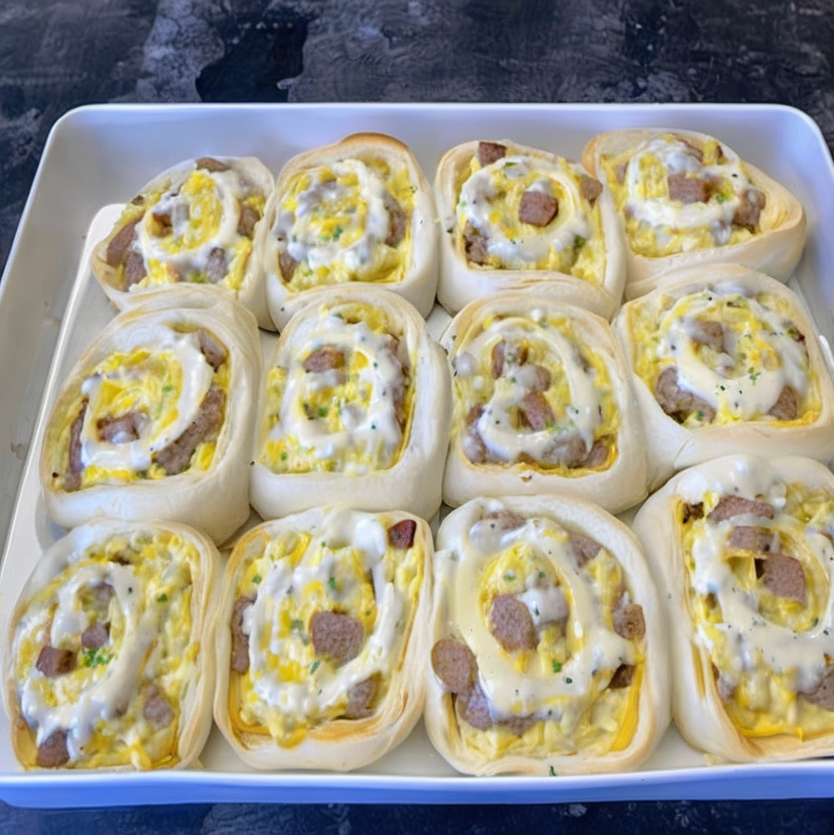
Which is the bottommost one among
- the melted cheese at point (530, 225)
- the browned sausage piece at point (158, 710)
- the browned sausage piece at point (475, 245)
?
the browned sausage piece at point (158, 710)

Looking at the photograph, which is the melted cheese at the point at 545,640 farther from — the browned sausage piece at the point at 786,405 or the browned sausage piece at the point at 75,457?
the browned sausage piece at the point at 75,457

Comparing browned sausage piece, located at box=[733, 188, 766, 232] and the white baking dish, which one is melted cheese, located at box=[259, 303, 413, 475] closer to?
the white baking dish

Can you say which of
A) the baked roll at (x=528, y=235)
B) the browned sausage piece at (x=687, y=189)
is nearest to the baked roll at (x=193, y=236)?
the baked roll at (x=528, y=235)

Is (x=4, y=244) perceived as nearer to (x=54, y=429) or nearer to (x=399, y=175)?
(x=54, y=429)

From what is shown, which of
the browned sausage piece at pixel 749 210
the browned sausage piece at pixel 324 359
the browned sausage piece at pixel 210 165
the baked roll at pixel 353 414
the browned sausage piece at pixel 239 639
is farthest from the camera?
the browned sausage piece at pixel 210 165

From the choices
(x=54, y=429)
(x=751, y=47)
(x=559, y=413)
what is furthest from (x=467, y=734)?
(x=751, y=47)
